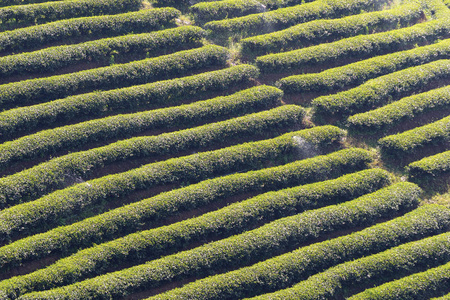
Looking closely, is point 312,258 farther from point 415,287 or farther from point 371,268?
point 415,287

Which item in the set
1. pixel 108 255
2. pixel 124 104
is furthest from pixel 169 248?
pixel 124 104

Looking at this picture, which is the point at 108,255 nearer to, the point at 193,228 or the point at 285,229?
the point at 193,228

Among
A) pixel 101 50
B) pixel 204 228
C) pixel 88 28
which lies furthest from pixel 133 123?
pixel 88 28

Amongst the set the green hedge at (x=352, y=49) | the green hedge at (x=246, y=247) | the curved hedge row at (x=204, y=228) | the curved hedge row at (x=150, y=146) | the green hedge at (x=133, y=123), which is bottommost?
the green hedge at (x=246, y=247)

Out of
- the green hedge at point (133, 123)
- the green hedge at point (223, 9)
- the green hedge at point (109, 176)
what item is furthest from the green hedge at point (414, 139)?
the green hedge at point (223, 9)

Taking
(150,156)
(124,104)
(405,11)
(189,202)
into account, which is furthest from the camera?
(405,11)

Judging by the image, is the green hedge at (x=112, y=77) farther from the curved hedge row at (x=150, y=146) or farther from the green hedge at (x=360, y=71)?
the green hedge at (x=360, y=71)

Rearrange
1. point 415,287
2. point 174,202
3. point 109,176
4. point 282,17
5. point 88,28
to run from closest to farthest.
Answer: point 415,287 → point 174,202 → point 109,176 → point 88,28 → point 282,17
